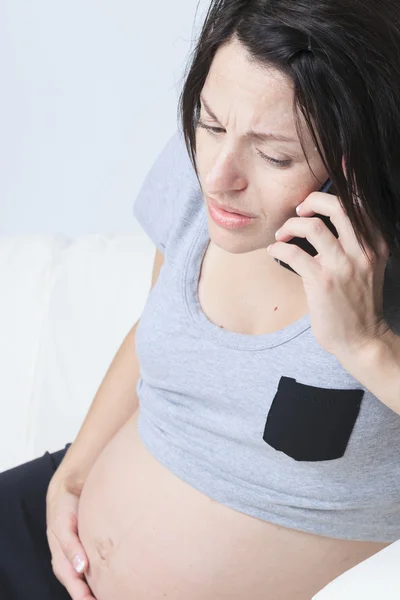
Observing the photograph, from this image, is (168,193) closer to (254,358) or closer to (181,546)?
(254,358)

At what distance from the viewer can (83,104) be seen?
2520 millimetres

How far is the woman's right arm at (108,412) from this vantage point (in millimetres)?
1482

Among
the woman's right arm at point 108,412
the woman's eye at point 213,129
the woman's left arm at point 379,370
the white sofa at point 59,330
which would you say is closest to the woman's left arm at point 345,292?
the woman's left arm at point 379,370

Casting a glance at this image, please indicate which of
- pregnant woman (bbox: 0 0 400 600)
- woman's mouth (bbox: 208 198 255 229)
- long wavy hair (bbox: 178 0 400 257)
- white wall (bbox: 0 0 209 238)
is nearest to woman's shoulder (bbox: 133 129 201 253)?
pregnant woman (bbox: 0 0 400 600)

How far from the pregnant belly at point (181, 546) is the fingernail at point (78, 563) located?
1cm

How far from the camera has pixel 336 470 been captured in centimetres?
116

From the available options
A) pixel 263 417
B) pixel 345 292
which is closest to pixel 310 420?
pixel 263 417

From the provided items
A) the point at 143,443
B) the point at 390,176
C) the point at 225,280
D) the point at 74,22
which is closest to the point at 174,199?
the point at 225,280

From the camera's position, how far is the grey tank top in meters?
1.12

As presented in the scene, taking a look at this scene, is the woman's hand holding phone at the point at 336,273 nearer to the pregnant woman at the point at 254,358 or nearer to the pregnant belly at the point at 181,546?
the pregnant woman at the point at 254,358

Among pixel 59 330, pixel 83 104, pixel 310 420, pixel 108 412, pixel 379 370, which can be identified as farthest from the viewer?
pixel 83 104

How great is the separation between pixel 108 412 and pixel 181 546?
0.32 metres

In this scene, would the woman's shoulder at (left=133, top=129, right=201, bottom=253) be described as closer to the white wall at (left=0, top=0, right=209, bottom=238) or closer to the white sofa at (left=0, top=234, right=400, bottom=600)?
the white sofa at (left=0, top=234, right=400, bottom=600)

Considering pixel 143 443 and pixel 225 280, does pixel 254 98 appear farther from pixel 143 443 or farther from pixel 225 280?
pixel 143 443
